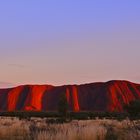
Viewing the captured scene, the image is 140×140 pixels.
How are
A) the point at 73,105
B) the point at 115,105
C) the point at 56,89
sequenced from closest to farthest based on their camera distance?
1. the point at 115,105
2. the point at 73,105
3. the point at 56,89

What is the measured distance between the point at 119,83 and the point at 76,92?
48.1ft

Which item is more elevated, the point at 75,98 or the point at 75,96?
the point at 75,96

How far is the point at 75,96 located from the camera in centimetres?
13600

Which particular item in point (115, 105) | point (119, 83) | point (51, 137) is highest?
point (119, 83)

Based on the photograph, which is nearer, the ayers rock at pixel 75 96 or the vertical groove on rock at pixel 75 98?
the ayers rock at pixel 75 96

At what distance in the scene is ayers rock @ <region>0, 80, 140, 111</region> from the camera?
128125mm

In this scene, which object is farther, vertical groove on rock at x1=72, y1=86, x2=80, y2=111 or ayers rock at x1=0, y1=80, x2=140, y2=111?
vertical groove on rock at x1=72, y1=86, x2=80, y2=111

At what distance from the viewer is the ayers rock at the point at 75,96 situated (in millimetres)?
128125

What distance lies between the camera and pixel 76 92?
451 ft

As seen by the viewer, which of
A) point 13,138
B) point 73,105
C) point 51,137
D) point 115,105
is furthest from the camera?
point 73,105

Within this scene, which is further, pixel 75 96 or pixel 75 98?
pixel 75 96

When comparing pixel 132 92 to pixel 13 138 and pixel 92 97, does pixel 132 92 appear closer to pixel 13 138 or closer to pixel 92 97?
pixel 92 97

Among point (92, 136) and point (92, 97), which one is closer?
point (92, 136)

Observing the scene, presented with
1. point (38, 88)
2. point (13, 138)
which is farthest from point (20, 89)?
point (13, 138)
